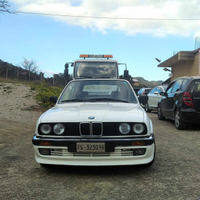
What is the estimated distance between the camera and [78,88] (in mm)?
5238

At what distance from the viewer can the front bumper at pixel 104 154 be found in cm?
351

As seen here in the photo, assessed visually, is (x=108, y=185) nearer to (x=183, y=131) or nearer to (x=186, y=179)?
(x=186, y=179)

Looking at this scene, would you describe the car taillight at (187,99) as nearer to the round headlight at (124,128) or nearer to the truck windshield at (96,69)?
the round headlight at (124,128)

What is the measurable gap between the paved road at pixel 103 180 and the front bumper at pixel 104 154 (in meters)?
0.22

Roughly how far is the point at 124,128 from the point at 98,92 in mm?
1606

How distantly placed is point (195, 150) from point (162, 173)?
5.58 ft

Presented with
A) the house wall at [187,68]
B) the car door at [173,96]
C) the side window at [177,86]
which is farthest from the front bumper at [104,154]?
the house wall at [187,68]

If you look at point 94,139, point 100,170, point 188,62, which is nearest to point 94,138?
point 94,139

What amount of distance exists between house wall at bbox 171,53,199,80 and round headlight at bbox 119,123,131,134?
1964 cm

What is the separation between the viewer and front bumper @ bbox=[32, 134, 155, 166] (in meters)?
3.51

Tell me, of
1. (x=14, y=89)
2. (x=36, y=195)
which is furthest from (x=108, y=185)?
(x=14, y=89)

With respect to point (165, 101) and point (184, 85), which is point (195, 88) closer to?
point (184, 85)

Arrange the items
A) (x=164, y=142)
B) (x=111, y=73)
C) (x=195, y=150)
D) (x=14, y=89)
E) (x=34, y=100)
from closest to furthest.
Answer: (x=195, y=150) → (x=164, y=142) → (x=111, y=73) → (x=34, y=100) → (x=14, y=89)

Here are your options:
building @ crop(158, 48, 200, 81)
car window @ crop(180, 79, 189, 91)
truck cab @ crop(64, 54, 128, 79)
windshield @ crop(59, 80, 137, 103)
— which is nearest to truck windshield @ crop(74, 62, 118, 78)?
truck cab @ crop(64, 54, 128, 79)
